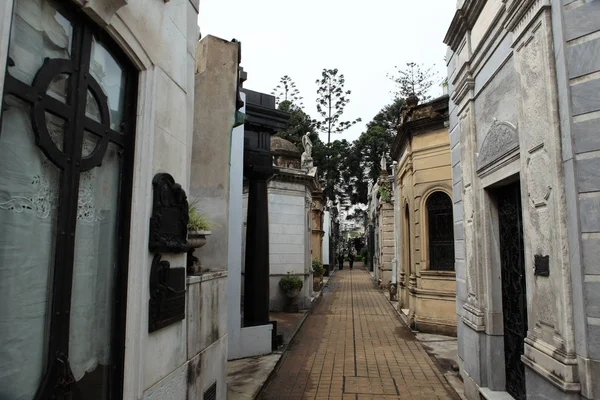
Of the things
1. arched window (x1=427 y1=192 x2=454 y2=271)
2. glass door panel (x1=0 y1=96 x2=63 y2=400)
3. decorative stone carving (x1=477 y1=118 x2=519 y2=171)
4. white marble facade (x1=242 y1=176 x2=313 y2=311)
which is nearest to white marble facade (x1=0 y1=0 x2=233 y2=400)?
glass door panel (x1=0 y1=96 x2=63 y2=400)

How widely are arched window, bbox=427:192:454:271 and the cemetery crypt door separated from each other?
8.63 metres

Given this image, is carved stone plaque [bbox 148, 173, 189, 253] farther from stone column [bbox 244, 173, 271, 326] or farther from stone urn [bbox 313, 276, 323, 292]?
stone urn [bbox 313, 276, 323, 292]

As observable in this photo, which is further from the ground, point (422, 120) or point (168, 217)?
point (422, 120)

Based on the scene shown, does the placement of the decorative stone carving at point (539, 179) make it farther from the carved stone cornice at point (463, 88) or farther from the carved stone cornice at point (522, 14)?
the carved stone cornice at point (463, 88)

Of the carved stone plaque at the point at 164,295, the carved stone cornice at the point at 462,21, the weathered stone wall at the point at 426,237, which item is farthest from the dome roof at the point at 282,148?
the carved stone plaque at the point at 164,295

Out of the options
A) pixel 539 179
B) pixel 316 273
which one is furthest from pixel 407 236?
pixel 539 179

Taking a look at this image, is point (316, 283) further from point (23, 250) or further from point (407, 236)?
point (23, 250)

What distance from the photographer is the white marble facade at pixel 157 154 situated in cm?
279

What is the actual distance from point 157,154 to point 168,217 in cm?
50

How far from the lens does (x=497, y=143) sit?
439cm

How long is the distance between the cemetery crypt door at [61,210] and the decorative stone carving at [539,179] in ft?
10.3

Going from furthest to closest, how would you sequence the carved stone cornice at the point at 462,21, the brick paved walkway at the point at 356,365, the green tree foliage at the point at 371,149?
the green tree foliage at the point at 371,149 → the brick paved walkway at the point at 356,365 → the carved stone cornice at the point at 462,21

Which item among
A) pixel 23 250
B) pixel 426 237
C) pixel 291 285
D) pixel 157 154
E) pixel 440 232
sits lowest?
pixel 291 285

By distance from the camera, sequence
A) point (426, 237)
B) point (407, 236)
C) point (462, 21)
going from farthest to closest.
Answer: point (407, 236), point (426, 237), point (462, 21)
